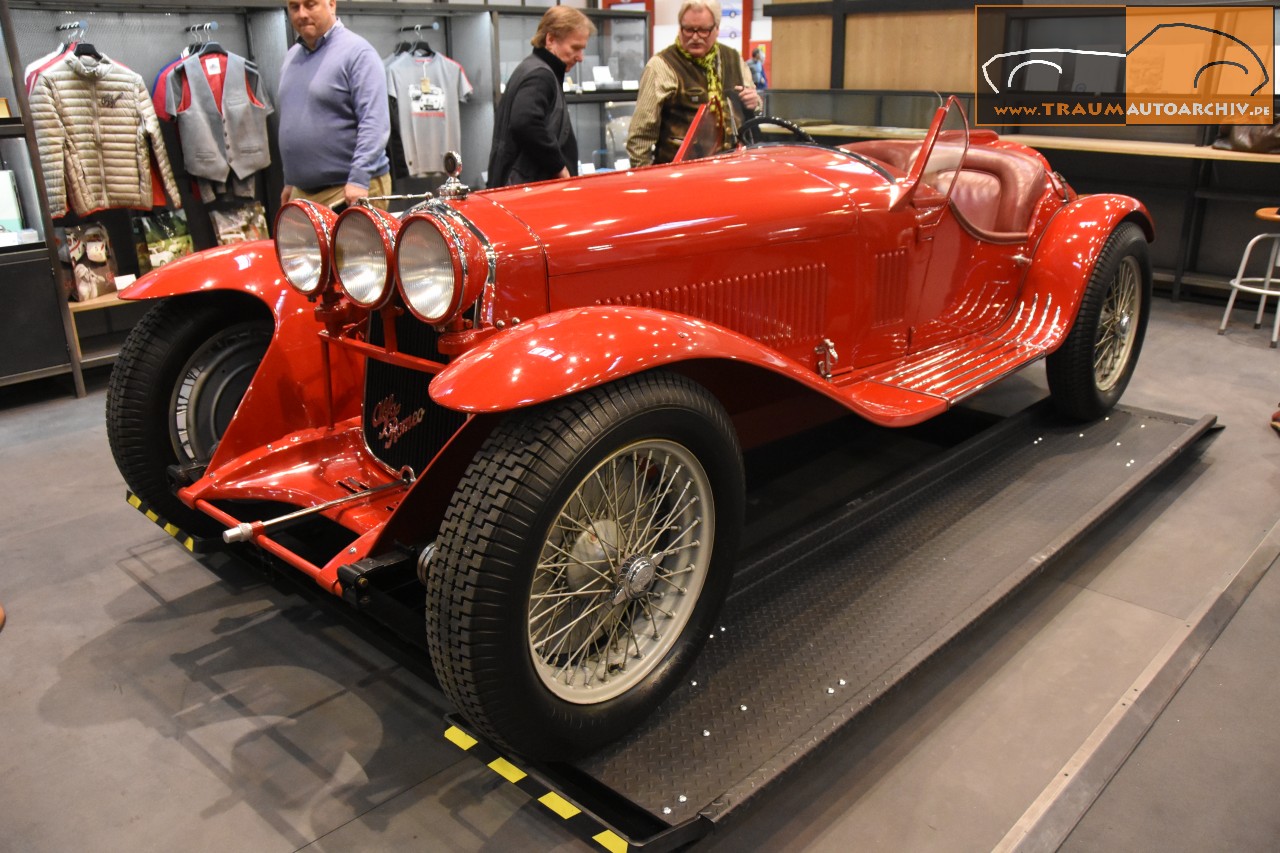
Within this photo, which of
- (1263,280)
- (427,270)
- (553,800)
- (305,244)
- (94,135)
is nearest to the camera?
(553,800)

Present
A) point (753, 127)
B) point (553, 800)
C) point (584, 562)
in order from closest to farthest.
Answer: point (553, 800)
point (584, 562)
point (753, 127)

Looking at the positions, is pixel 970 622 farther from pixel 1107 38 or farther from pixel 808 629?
pixel 1107 38

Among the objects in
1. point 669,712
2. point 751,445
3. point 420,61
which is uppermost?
point 420,61

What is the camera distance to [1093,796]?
7.36 ft

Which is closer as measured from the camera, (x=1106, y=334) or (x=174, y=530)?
(x=174, y=530)

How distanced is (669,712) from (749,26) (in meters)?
8.63

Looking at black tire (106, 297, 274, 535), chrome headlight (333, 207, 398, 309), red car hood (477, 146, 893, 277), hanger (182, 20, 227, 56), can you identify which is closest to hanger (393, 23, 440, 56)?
hanger (182, 20, 227, 56)

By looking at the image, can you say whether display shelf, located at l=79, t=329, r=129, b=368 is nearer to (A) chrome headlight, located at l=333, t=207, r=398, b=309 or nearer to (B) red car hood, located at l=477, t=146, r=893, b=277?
(A) chrome headlight, located at l=333, t=207, r=398, b=309

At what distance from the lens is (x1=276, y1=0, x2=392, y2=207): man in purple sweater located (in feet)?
14.2

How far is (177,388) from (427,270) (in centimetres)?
112

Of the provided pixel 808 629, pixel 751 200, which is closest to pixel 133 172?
pixel 751 200

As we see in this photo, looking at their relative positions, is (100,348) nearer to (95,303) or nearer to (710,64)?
(95,303)

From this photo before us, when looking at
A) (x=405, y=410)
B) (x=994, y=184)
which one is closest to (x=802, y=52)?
(x=994, y=184)

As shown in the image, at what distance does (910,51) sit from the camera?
26.8ft
